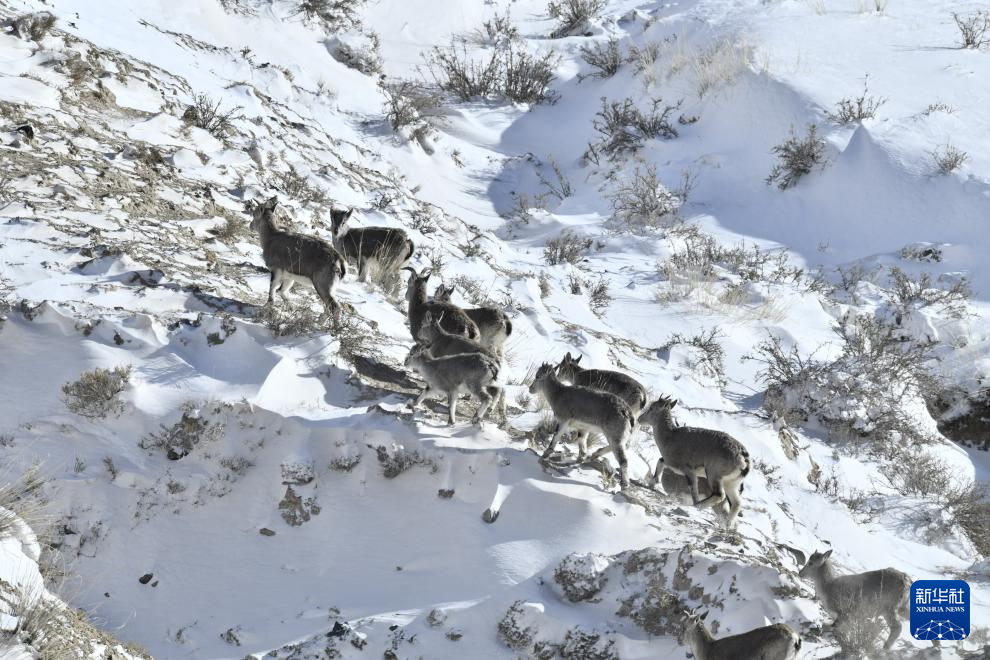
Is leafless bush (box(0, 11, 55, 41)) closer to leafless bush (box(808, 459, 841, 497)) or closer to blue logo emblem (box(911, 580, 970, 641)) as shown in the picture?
leafless bush (box(808, 459, 841, 497))

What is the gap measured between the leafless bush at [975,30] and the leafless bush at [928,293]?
28.5 ft

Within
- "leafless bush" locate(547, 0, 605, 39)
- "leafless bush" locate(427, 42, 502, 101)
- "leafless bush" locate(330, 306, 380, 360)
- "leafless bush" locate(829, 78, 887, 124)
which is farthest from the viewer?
"leafless bush" locate(547, 0, 605, 39)

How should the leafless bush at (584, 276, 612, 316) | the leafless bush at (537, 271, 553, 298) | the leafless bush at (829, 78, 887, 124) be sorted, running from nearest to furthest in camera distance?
the leafless bush at (537, 271, 553, 298)
the leafless bush at (584, 276, 612, 316)
the leafless bush at (829, 78, 887, 124)

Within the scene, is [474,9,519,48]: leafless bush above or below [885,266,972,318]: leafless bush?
above

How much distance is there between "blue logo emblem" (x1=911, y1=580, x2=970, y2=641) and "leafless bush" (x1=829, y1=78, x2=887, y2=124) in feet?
44.3

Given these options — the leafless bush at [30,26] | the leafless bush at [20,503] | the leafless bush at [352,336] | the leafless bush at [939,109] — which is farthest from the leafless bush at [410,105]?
the leafless bush at [20,503]

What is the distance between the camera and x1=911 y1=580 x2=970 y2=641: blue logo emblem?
641cm

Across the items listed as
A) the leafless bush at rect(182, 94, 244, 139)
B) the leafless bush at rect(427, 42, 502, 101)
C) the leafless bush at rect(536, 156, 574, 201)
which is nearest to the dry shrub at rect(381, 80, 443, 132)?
the leafless bush at rect(427, 42, 502, 101)

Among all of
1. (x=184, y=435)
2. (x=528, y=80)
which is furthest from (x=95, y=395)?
(x=528, y=80)

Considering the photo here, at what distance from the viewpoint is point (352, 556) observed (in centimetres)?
611

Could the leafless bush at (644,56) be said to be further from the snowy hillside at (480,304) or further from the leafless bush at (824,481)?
the leafless bush at (824,481)

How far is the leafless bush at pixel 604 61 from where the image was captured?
Result: 23.7 meters

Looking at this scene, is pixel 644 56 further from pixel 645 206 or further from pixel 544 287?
pixel 544 287

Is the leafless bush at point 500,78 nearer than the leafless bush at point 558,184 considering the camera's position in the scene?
No
